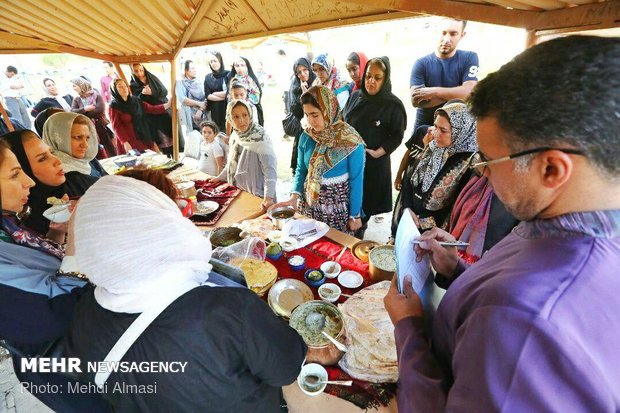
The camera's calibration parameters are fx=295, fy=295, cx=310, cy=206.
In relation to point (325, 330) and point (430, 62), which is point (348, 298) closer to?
point (325, 330)

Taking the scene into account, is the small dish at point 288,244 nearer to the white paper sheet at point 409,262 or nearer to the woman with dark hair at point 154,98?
the white paper sheet at point 409,262

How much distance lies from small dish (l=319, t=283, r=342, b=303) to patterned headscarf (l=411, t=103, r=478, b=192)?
1391 mm

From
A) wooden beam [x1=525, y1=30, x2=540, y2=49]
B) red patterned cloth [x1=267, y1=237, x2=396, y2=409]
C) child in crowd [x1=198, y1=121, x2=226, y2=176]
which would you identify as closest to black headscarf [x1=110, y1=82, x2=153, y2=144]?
child in crowd [x1=198, y1=121, x2=226, y2=176]

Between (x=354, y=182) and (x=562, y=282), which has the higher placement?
(x=562, y=282)

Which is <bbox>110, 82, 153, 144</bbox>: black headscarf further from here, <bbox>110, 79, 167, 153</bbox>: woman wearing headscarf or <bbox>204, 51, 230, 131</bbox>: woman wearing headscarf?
<bbox>204, 51, 230, 131</bbox>: woman wearing headscarf

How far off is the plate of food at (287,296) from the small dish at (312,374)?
0.33m

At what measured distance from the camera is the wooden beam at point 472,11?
1827 millimetres

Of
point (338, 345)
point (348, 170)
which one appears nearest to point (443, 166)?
point (348, 170)

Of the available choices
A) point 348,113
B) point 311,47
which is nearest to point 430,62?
point 348,113

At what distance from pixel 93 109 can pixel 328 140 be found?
629 cm

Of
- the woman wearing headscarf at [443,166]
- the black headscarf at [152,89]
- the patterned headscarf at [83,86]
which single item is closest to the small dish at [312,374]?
the woman wearing headscarf at [443,166]

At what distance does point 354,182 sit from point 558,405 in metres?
2.42

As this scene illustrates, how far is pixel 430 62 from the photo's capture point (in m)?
3.94

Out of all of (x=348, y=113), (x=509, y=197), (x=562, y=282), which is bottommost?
(x=562, y=282)
